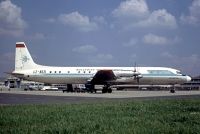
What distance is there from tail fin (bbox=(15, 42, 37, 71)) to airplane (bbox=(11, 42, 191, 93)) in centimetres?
159

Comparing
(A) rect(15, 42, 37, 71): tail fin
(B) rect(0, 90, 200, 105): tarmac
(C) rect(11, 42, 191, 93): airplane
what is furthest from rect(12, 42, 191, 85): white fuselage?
(B) rect(0, 90, 200, 105): tarmac

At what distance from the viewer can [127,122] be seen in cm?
1045

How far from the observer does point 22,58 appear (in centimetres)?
6594

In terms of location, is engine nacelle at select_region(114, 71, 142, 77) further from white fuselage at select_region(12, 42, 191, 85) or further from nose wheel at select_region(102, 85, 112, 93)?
nose wheel at select_region(102, 85, 112, 93)

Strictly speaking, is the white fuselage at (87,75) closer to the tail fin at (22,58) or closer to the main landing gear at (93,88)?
the main landing gear at (93,88)

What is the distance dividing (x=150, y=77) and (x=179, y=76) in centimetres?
595

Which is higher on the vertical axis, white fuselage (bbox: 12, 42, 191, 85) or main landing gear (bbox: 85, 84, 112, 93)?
white fuselage (bbox: 12, 42, 191, 85)

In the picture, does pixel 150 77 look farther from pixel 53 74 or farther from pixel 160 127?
pixel 160 127

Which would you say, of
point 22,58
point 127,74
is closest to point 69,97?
point 127,74

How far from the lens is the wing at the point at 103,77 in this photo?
57925 mm

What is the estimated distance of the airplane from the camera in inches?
2328

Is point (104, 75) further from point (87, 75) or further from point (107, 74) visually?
point (87, 75)

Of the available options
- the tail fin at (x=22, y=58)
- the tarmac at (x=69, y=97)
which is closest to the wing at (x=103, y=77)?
the tail fin at (x=22, y=58)

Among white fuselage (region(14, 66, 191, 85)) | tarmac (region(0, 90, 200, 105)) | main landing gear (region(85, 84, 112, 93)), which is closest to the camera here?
tarmac (region(0, 90, 200, 105))
